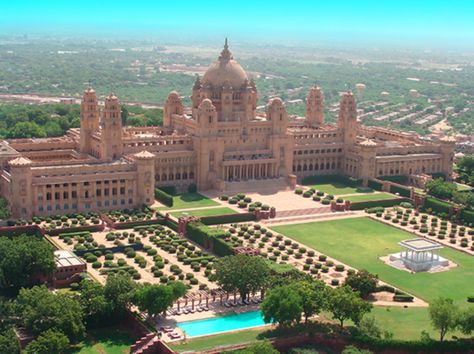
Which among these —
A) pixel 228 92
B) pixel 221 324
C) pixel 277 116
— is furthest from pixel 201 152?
pixel 221 324

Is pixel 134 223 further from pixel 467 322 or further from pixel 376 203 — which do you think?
pixel 467 322

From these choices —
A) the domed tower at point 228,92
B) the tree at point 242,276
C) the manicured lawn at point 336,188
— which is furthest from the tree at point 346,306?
the domed tower at point 228,92

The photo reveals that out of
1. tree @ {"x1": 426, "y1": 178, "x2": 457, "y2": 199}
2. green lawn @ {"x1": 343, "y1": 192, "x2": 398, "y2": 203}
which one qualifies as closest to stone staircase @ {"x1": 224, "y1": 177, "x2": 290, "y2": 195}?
green lawn @ {"x1": 343, "y1": 192, "x2": 398, "y2": 203}

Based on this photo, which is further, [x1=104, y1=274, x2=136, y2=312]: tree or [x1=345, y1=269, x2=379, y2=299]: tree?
[x1=345, y1=269, x2=379, y2=299]: tree

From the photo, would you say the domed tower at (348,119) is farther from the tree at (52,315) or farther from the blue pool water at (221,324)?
the tree at (52,315)

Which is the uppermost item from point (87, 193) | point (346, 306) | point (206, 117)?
point (206, 117)

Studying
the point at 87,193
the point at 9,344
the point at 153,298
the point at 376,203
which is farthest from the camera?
the point at 376,203

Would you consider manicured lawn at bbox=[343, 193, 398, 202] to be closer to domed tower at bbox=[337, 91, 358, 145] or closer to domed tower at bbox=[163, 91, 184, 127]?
domed tower at bbox=[337, 91, 358, 145]
